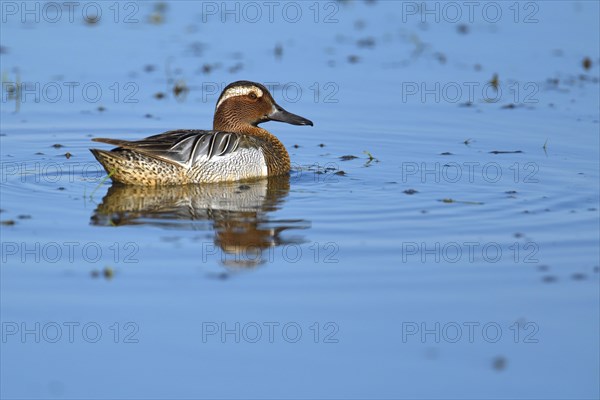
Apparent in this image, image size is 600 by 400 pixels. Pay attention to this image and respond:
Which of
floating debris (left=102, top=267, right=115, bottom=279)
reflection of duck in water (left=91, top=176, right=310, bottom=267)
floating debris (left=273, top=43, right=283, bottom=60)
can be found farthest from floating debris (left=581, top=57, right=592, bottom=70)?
floating debris (left=102, top=267, right=115, bottom=279)


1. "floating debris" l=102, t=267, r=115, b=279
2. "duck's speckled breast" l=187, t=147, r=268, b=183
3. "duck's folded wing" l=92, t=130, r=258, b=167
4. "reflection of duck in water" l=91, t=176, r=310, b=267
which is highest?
"duck's folded wing" l=92, t=130, r=258, b=167

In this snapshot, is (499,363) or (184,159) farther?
(184,159)

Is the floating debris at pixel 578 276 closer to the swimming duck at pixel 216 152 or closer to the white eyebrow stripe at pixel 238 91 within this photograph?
the swimming duck at pixel 216 152

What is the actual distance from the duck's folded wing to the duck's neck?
328 mm

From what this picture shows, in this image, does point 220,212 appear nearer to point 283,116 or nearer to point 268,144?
point 268,144

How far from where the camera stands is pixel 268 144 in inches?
432

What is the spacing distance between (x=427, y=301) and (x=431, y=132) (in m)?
5.48

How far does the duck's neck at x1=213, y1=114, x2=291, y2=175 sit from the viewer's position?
10.8 metres

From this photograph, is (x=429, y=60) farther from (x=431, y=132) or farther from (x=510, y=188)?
(x=510, y=188)

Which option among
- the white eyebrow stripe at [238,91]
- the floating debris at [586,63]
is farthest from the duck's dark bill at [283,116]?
the floating debris at [586,63]

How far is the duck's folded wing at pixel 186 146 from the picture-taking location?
10.1 metres

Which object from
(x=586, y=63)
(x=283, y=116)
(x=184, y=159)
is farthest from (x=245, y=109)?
(x=586, y=63)

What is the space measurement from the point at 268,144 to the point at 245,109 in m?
0.50

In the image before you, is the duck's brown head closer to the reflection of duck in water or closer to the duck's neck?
the duck's neck
